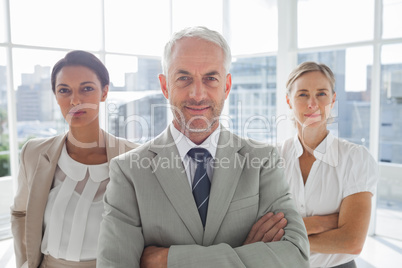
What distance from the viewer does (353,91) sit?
5781mm

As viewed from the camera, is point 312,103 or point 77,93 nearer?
point 77,93

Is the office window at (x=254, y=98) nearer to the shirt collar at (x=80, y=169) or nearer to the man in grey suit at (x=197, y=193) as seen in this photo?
the shirt collar at (x=80, y=169)

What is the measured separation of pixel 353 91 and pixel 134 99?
402cm

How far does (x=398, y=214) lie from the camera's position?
5473 millimetres

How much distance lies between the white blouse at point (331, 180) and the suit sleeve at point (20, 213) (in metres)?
1.58

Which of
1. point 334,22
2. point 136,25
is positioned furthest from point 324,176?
point 136,25

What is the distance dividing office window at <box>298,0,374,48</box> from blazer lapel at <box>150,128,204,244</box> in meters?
5.09

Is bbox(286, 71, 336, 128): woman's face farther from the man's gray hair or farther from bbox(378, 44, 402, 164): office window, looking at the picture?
bbox(378, 44, 402, 164): office window

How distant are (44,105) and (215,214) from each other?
5.16 m

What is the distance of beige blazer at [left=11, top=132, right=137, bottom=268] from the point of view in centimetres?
192

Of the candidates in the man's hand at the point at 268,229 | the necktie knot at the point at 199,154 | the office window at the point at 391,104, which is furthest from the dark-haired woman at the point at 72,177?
the office window at the point at 391,104

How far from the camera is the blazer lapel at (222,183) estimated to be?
4.74ft

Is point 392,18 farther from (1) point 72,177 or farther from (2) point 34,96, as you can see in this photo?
(2) point 34,96

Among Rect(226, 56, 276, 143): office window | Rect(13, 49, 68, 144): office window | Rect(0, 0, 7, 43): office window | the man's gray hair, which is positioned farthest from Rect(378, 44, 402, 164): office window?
Rect(0, 0, 7, 43): office window
